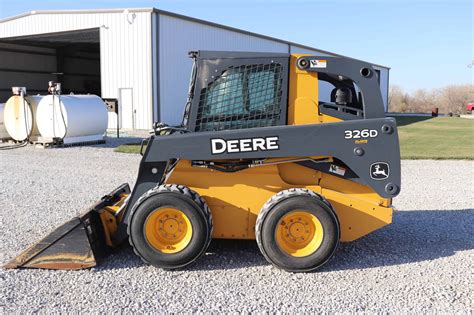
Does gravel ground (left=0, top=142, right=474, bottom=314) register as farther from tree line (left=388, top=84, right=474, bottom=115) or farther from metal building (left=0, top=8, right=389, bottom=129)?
tree line (left=388, top=84, right=474, bottom=115)

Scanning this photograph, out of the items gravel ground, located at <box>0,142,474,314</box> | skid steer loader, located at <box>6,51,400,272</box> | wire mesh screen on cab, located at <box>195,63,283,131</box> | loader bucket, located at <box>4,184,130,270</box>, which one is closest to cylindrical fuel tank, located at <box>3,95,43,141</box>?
gravel ground, located at <box>0,142,474,314</box>

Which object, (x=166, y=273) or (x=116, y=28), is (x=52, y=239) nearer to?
(x=166, y=273)

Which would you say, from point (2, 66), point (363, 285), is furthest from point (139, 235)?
point (2, 66)

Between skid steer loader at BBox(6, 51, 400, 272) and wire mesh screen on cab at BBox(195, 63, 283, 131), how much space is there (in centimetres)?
1

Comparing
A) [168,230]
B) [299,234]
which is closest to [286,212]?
[299,234]

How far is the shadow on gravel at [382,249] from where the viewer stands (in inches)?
197

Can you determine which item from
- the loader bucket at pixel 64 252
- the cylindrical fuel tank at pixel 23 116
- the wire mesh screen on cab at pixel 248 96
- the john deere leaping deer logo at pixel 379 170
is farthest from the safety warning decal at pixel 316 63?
the cylindrical fuel tank at pixel 23 116

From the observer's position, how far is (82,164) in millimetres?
12258

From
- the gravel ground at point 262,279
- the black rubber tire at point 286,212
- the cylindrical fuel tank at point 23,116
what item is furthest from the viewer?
the cylindrical fuel tank at point 23,116

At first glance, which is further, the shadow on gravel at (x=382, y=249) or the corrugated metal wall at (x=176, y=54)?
the corrugated metal wall at (x=176, y=54)

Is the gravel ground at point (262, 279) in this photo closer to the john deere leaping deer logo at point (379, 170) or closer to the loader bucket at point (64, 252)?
the loader bucket at point (64, 252)

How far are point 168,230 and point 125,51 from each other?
773 inches

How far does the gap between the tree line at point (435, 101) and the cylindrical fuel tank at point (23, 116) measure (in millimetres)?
52251

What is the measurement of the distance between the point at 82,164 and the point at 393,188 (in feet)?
30.4
